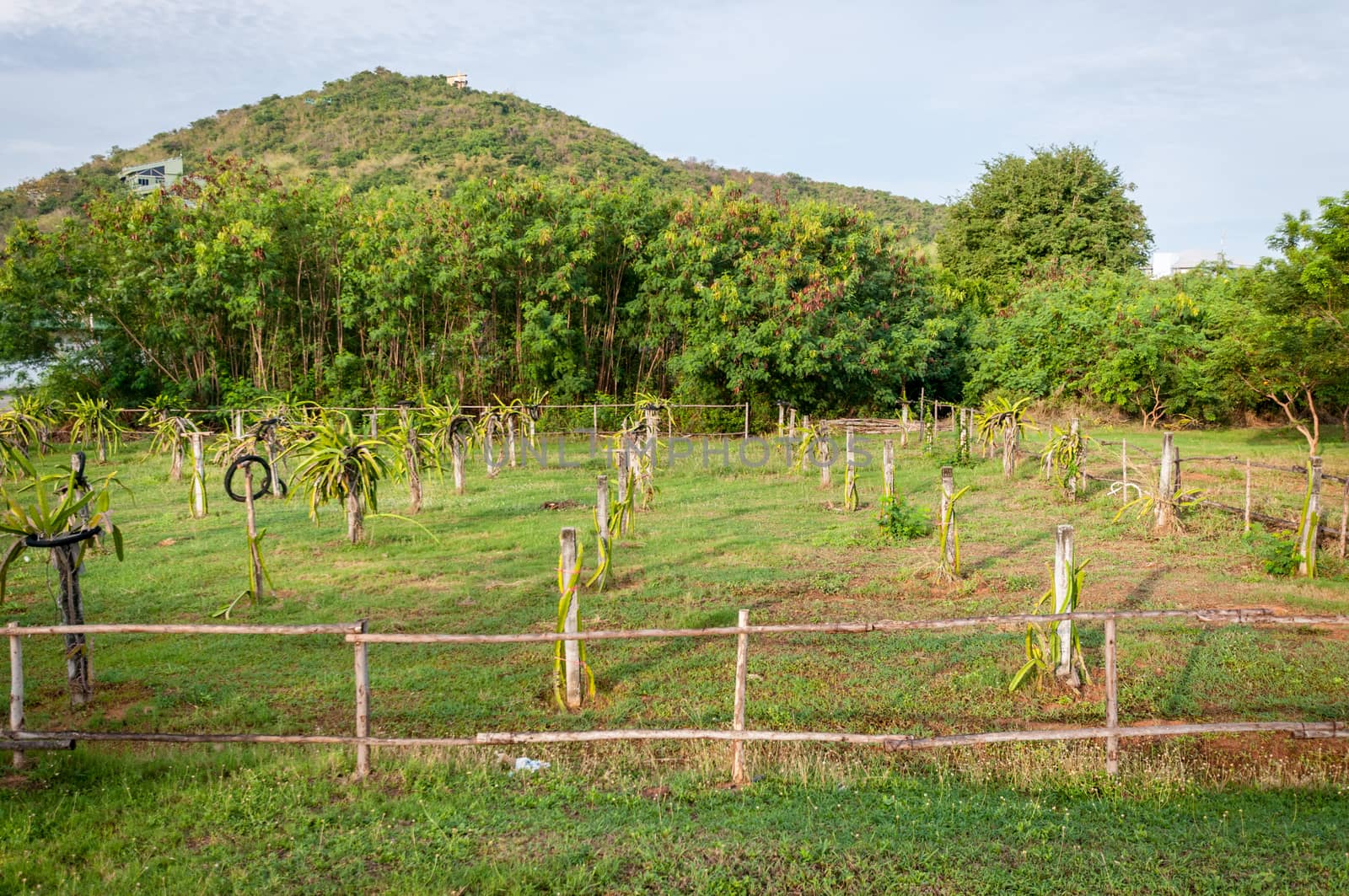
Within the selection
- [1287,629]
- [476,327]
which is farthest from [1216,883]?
[476,327]

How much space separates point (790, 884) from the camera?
312cm

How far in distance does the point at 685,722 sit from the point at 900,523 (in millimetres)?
5008

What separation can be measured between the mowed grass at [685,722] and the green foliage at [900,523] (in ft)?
0.54

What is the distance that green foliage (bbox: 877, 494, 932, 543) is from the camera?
30.4 feet

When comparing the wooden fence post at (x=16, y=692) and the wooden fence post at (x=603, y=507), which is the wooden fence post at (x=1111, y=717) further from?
the wooden fence post at (x=16, y=692)

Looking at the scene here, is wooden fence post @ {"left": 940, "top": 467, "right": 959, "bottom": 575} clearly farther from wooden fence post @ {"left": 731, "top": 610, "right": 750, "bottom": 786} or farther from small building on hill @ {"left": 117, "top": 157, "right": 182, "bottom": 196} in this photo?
small building on hill @ {"left": 117, "top": 157, "right": 182, "bottom": 196}

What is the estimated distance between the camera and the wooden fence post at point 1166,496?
9.29 meters

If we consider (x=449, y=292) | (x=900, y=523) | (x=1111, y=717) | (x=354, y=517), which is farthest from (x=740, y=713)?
(x=449, y=292)

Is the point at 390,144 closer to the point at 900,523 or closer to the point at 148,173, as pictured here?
the point at 148,173

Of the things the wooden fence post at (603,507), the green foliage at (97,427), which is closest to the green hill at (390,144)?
the green foliage at (97,427)

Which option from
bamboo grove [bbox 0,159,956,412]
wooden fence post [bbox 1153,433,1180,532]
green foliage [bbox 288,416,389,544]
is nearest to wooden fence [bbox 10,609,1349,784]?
green foliage [bbox 288,416,389,544]

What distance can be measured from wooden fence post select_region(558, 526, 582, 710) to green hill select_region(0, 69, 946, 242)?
23690mm

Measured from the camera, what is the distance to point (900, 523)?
9305mm

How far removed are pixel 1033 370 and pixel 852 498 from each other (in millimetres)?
12541
